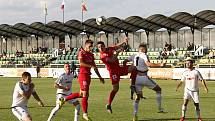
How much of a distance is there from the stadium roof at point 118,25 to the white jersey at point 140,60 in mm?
32721

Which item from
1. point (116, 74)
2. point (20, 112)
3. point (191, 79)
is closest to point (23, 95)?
point (20, 112)

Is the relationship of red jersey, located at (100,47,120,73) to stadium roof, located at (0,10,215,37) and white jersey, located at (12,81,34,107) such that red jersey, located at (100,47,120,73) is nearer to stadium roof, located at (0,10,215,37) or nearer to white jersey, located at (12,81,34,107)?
white jersey, located at (12,81,34,107)

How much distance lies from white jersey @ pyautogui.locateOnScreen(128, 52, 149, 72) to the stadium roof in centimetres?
3272

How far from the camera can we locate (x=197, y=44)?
5888 centimetres

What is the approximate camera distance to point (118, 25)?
60375mm

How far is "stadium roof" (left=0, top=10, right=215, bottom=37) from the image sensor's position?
174 ft

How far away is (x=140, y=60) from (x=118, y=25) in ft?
145

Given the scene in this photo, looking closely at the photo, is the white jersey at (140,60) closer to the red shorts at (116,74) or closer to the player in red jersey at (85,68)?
the red shorts at (116,74)

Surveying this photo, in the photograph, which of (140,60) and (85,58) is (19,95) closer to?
(85,58)

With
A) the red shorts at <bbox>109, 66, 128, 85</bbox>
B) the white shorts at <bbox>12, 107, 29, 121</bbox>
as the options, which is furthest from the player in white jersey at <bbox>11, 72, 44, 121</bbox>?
the red shorts at <bbox>109, 66, 128, 85</bbox>

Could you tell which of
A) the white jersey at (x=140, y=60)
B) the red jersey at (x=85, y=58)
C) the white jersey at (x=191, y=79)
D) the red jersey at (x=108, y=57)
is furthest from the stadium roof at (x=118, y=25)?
the red jersey at (x=85, y=58)

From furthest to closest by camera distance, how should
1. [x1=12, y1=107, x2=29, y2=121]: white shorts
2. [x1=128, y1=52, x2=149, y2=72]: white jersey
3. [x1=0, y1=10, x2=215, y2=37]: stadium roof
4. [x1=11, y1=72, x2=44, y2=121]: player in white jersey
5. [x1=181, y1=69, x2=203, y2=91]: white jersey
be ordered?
[x1=0, y1=10, x2=215, y2=37]: stadium roof, [x1=128, y1=52, x2=149, y2=72]: white jersey, [x1=181, y1=69, x2=203, y2=91]: white jersey, [x1=12, y1=107, x2=29, y2=121]: white shorts, [x1=11, y1=72, x2=44, y2=121]: player in white jersey

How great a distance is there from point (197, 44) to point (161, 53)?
5.74 metres

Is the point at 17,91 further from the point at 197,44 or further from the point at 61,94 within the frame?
the point at 197,44
